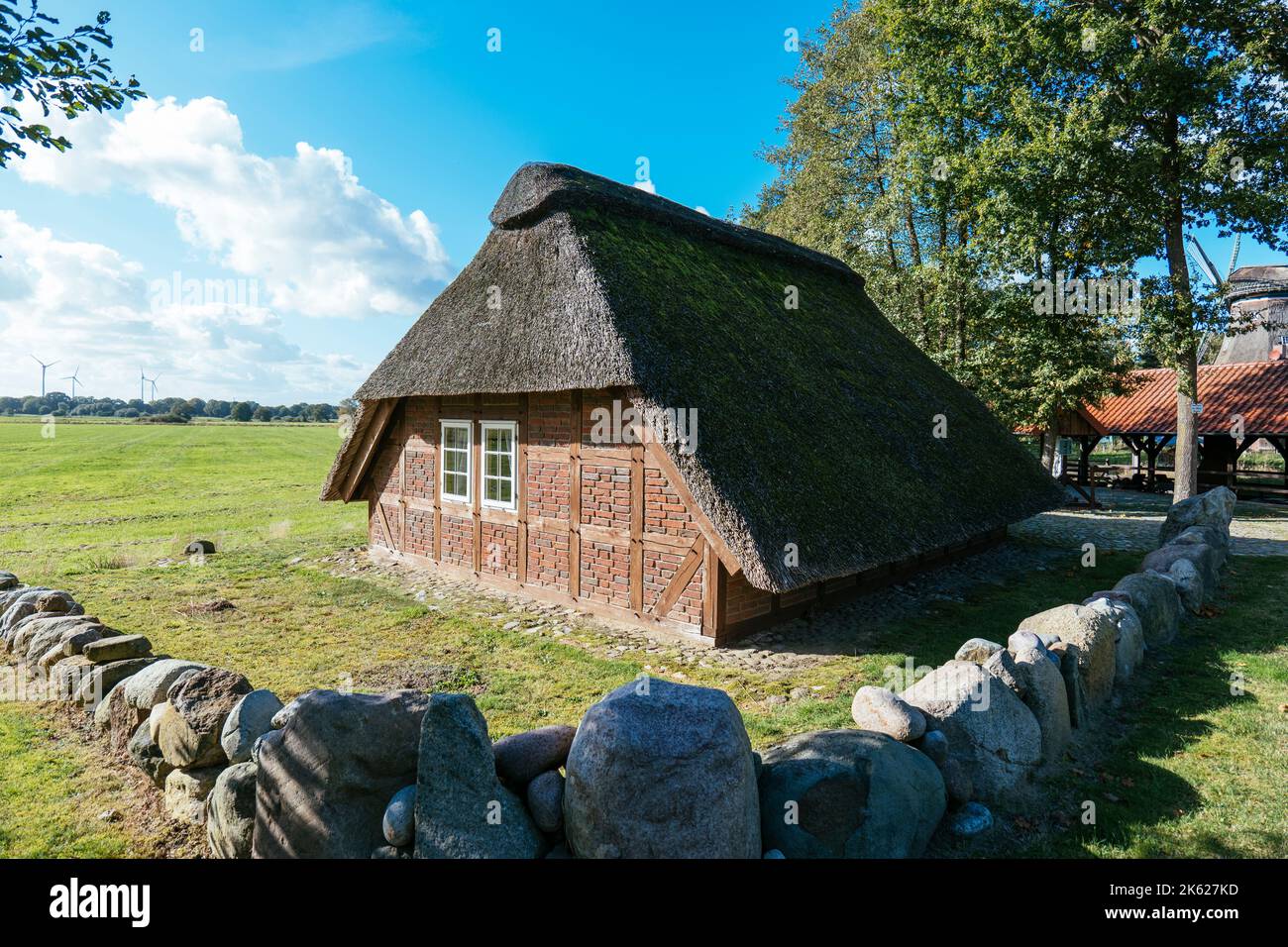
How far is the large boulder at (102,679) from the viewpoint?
5547mm

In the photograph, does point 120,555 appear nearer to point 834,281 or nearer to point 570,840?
point 570,840

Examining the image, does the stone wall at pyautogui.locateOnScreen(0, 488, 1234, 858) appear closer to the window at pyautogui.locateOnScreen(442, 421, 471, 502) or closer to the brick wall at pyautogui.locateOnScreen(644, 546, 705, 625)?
the brick wall at pyautogui.locateOnScreen(644, 546, 705, 625)

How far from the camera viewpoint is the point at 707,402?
753 cm

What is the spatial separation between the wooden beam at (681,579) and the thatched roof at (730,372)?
92 centimetres

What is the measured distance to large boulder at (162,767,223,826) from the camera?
4.20 m

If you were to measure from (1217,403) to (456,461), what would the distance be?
2537 centimetres

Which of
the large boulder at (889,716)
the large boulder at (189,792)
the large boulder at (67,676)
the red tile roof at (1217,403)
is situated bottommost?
the large boulder at (189,792)

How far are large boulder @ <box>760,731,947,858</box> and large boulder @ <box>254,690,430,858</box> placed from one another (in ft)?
6.41

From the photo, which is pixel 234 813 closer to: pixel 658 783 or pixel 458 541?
pixel 658 783

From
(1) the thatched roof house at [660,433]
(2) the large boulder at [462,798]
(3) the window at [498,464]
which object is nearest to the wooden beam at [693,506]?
(1) the thatched roof house at [660,433]

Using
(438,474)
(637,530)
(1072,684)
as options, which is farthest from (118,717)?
(1072,684)

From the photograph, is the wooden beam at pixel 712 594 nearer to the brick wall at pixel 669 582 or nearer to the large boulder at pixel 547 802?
the brick wall at pixel 669 582

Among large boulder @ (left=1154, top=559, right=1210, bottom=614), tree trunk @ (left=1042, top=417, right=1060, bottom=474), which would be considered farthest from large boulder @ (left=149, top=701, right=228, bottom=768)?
tree trunk @ (left=1042, top=417, right=1060, bottom=474)
